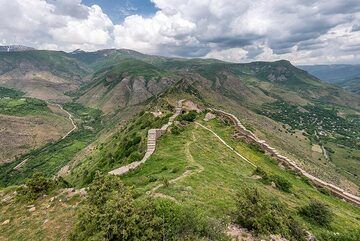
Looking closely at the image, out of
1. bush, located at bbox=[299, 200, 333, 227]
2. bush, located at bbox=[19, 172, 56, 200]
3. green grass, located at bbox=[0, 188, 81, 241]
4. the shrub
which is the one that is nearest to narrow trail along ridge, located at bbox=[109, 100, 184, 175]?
bush, located at bbox=[19, 172, 56, 200]

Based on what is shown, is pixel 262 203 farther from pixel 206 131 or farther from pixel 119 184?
pixel 206 131

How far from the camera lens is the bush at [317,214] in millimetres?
34562

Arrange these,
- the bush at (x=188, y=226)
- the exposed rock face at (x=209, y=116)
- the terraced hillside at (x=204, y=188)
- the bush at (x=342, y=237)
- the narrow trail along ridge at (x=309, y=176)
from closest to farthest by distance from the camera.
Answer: the bush at (x=188, y=226)
the bush at (x=342, y=237)
the terraced hillside at (x=204, y=188)
the narrow trail along ridge at (x=309, y=176)
the exposed rock face at (x=209, y=116)

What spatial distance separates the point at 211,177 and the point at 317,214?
12563 mm

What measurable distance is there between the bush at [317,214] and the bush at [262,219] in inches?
311

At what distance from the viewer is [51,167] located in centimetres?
A: 16762

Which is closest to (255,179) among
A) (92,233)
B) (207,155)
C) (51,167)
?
(207,155)

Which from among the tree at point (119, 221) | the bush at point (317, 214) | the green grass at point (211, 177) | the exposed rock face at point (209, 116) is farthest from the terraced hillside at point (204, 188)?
the exposed rock face at point (209, 116)

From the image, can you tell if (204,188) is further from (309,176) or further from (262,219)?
(309,176)

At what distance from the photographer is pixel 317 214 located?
35.2 metres

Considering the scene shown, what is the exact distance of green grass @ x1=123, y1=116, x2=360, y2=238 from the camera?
3140 centimetres

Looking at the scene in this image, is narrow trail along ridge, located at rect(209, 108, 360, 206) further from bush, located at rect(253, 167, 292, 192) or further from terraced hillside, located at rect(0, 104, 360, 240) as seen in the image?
bush, located at rect(253, 167, 292, 192)

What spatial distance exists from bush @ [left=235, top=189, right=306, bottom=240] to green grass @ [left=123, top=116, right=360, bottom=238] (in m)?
1.47

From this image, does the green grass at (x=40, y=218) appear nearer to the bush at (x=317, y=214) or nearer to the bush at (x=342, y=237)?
the bush at (x=342, y=237)
